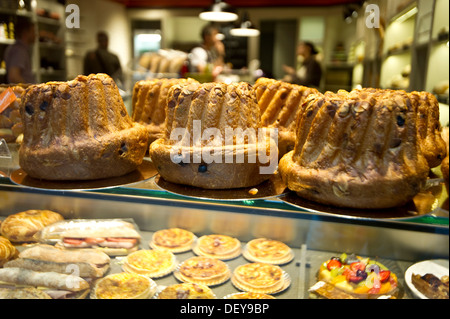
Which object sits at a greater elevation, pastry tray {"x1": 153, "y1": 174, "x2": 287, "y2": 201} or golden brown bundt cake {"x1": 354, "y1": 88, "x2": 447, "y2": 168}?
golden brown bundt cake {"x1": 354, "y1": 88, "x2": 447, "y2": 168}

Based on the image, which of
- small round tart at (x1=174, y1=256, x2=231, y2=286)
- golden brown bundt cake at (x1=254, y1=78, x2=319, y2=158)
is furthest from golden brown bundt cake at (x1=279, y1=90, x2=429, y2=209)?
small round tart at (x1=174, y1=256, x2=231, y2=286)

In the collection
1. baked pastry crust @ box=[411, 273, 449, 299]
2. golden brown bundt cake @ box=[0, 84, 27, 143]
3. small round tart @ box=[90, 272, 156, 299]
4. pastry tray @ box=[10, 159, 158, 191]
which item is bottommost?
small round tart @ box=[90, 272, 156, 299]

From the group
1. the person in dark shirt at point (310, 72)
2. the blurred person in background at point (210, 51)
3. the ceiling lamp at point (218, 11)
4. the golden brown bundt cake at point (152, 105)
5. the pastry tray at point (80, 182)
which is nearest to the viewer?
the pastry tray at point (80, 182)

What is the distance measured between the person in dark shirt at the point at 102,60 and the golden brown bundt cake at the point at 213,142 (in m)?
0.55

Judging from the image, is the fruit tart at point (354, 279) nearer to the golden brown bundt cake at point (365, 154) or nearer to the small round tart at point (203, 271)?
the small round tart at point (203, 271)

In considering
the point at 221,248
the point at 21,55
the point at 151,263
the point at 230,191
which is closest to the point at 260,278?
the point at 221,248

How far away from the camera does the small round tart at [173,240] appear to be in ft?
7.97

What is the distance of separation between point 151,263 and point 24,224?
84 centimetres

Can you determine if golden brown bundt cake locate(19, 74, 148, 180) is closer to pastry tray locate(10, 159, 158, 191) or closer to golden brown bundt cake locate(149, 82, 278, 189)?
pastry tray locate(10, 159, 158, 191)

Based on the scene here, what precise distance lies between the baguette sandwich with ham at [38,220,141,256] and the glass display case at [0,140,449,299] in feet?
0.32

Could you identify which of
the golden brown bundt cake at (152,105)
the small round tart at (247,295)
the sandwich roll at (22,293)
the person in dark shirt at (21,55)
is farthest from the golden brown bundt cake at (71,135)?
the small round tart at (247,295)

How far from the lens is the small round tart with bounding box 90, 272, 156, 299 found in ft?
6.61

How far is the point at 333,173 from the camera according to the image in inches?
44.3
